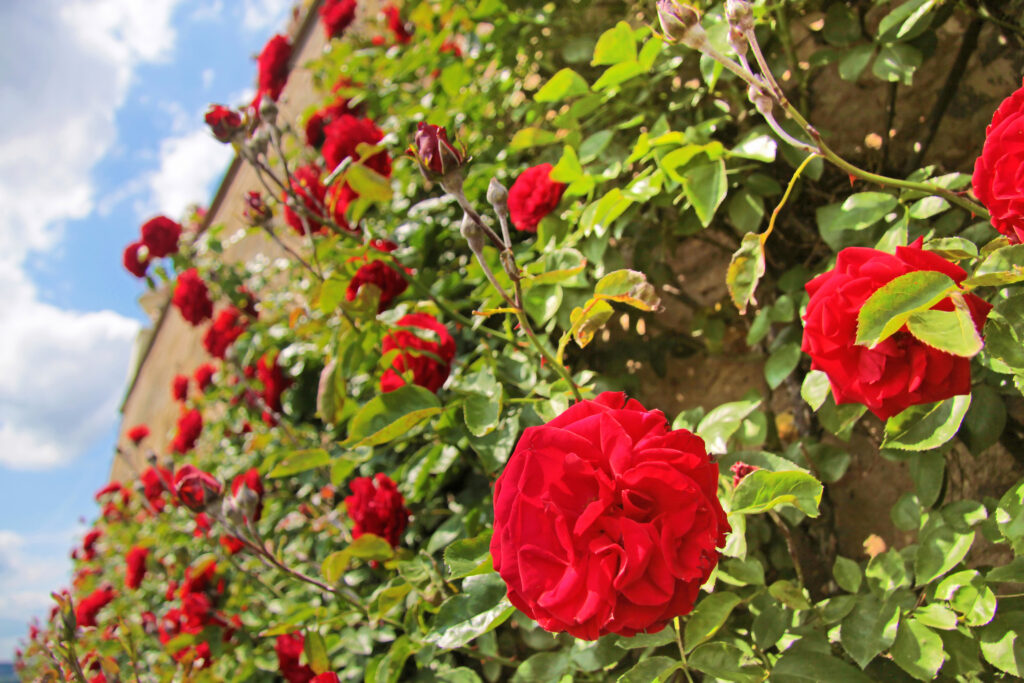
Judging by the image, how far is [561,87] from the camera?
0.98 m

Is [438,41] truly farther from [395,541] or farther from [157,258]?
[157,258]

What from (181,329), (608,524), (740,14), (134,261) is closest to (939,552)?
(608,524)

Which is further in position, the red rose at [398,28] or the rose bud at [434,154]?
the red rose at [398,28]

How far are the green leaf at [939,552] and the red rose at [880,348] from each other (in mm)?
222

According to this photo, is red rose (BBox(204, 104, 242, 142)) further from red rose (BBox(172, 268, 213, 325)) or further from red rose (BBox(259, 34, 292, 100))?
red rose (BBox(172, 268, 213, 325))

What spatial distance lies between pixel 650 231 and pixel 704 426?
0.50 m

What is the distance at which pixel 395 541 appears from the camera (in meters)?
1.14

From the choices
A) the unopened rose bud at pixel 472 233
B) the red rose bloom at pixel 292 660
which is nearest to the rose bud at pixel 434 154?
the unopened rose bud at pixel 472 233

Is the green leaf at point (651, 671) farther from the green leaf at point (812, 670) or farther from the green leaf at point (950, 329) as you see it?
the green leaf at point (950, 329)

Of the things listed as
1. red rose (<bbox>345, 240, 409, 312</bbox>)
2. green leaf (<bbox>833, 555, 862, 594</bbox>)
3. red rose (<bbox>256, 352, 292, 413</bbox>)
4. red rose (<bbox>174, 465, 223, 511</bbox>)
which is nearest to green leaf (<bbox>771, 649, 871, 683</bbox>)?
green leaf (<bbox>833, 555, 862, 594</bbox>)

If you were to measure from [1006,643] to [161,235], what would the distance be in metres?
2.10

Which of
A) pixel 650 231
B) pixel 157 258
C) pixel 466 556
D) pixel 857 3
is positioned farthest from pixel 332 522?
pixel 857 3

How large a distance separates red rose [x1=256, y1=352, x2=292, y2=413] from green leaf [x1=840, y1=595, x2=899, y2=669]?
4.75 ft

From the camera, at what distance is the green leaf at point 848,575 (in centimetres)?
77
